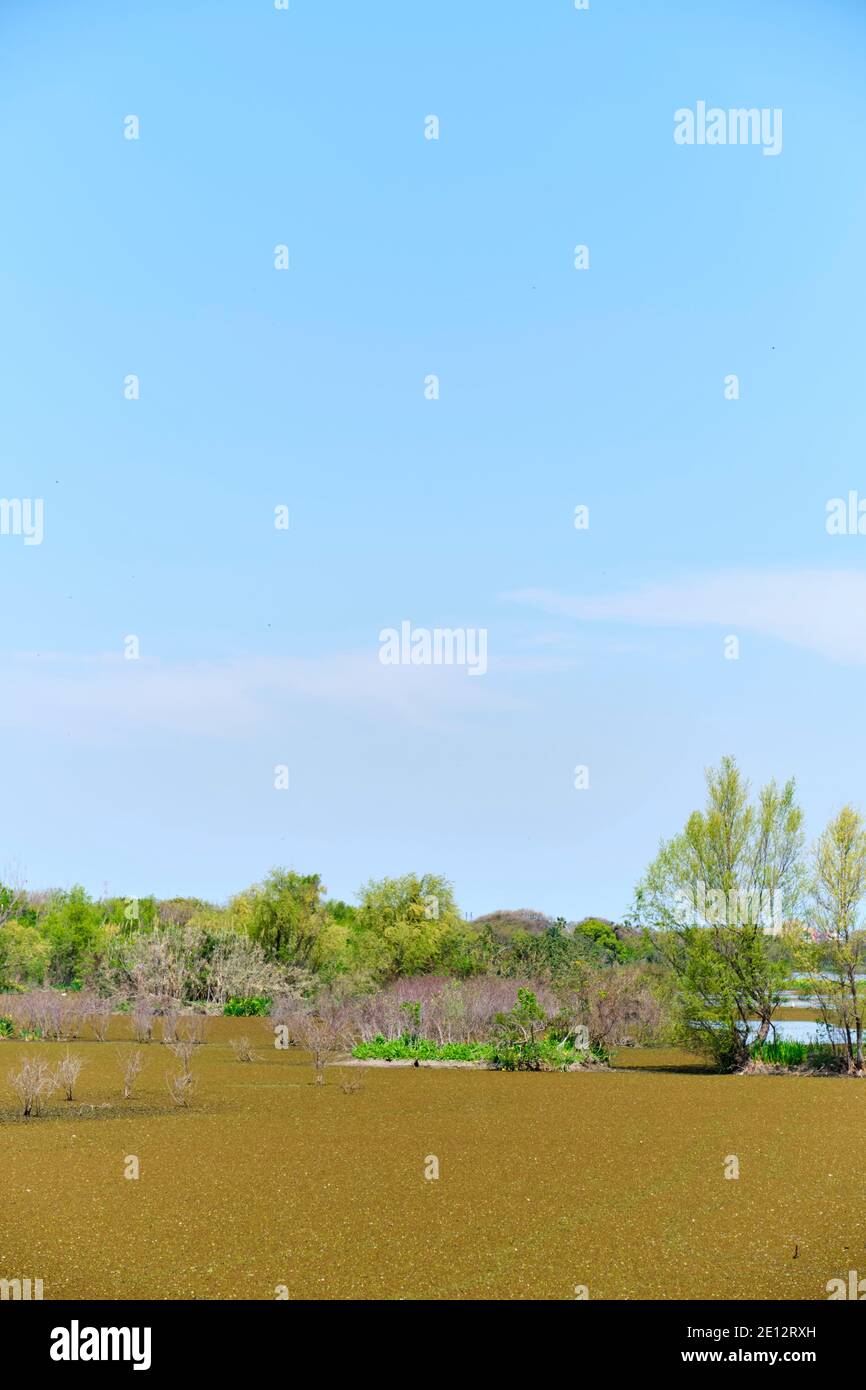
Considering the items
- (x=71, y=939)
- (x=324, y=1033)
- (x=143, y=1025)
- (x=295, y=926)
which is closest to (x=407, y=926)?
(x=295, y=926)

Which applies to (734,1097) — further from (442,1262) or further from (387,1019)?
(442,1262)

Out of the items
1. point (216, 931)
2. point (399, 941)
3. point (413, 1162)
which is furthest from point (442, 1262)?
point (216, 931)

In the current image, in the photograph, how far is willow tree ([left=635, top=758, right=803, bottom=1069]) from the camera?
105ft

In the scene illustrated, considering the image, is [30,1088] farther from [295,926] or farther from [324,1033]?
[295,926]

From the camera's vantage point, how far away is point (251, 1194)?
1350 centimetres

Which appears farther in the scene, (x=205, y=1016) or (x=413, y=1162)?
(x=205, y=1016)

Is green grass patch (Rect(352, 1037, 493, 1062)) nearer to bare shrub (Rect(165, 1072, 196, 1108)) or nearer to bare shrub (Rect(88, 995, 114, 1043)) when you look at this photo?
bare shrub (Rect(88, 995, 114, 1043))

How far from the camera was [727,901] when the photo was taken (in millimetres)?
32781

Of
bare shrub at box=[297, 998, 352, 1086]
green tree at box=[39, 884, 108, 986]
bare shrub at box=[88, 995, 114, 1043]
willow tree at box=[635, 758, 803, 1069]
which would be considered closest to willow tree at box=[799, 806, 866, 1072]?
willow tree at box=[635, 758, 803, 1069]

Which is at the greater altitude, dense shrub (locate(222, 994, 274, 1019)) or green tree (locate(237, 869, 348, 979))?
green tree (locate(237, 869, 348, 979))

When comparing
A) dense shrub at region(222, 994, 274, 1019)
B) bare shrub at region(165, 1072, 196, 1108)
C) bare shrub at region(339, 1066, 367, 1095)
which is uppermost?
bare shrub at region(165, 1072, 196, 1108)

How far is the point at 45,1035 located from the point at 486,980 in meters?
13.1
